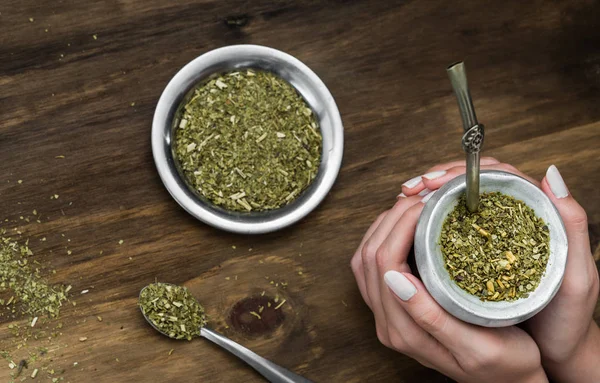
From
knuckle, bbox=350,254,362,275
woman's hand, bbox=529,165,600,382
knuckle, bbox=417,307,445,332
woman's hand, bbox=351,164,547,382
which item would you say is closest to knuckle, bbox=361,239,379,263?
woman's hand, bbox=351,164,547,382

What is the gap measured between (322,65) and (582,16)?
81cm

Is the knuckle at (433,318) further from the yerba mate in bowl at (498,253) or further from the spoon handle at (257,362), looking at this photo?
the spoon handle at (257,362)

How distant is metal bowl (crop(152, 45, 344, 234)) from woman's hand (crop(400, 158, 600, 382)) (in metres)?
0.28

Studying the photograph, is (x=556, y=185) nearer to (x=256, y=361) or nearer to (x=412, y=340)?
(x=412, y=340)

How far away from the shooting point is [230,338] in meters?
1.71

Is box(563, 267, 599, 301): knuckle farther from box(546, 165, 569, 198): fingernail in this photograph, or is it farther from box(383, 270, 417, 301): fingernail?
box(383, 270, 417, 301): fingernail

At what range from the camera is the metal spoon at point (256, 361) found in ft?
5.40

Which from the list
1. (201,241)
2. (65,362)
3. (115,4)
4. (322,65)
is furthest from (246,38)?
(65,362)

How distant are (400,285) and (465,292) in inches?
5.1

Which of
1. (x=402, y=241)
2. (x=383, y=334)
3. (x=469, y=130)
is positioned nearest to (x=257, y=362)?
(x=383, y=334)

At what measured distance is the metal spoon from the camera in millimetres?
1646

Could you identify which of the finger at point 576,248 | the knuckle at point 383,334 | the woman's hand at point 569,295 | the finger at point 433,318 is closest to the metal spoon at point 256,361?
the knuckle at point 383,334

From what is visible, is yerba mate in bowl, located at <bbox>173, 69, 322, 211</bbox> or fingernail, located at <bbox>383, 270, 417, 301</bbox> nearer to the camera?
fingernail, located at <bbox>383, 270, 417, 301</bbox>

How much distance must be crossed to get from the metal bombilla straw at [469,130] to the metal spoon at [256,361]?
0.71 m
